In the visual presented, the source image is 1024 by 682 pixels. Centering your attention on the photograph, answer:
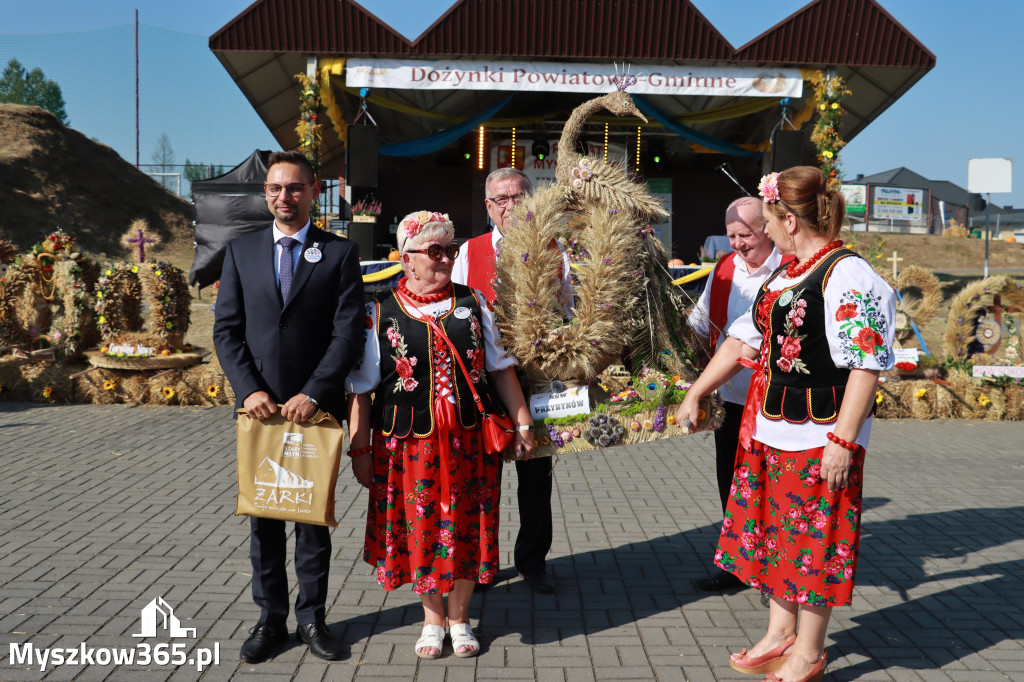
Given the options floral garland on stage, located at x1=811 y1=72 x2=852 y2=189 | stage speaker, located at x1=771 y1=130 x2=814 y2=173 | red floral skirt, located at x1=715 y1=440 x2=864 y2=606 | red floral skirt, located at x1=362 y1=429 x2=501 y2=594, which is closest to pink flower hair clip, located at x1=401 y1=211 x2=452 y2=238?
red floral skirt, located at x1=362 y1=429 x2=501 y2=594

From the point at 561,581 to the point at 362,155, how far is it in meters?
8.96

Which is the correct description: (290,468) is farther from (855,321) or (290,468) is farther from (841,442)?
(855,321)

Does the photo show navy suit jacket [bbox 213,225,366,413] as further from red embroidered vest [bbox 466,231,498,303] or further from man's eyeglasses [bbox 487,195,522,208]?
red embroidered vest [bbox 466,231,498,303]

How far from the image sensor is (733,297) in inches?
161

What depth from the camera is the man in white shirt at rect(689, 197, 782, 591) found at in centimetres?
392

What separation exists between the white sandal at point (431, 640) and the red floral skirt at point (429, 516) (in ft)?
0.67

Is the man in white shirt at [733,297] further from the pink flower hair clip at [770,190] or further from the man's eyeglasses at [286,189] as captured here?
the man's eyeglasses at [286,189]

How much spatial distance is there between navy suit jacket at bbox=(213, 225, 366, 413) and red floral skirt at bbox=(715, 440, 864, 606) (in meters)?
1.68

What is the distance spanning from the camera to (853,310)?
282 centimetres

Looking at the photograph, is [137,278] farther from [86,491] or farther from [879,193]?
[879,193]

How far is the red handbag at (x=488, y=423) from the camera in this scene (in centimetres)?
319

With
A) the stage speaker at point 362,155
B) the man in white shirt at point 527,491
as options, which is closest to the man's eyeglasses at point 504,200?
the man in white shirt at point 527,491

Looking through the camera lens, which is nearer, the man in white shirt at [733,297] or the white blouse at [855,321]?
the white blouse at [855,321]

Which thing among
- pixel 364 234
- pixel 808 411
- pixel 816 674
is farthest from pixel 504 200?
pixel 364 234
